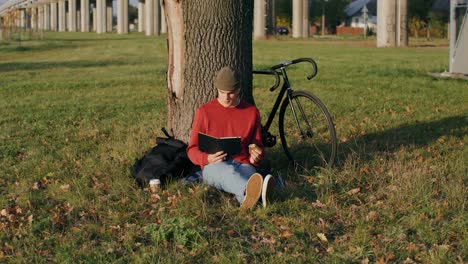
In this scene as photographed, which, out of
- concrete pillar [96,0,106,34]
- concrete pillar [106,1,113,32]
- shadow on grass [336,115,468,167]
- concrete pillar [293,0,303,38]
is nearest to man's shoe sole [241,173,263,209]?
shadow on grass [336,115,468,167]

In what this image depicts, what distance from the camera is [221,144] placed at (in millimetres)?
5574

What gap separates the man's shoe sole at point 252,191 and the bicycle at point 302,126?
1.29 metres

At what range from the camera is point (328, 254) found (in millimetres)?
4367

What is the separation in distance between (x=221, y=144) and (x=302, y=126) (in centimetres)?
148

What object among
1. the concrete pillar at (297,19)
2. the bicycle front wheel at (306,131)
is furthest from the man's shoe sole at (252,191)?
the concrete pillar at (297,19)

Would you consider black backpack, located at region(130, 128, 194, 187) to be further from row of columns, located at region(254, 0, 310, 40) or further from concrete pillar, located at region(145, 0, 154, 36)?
concrete pillar, located at region(145, 0, 154, 36)

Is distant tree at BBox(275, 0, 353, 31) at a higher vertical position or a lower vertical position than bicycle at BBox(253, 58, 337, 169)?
higher

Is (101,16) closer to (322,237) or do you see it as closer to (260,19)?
(260,19)

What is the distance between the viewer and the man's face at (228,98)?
5.70 meters

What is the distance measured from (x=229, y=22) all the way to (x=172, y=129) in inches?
49.8

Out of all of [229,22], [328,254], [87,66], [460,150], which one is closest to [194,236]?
[328,254]

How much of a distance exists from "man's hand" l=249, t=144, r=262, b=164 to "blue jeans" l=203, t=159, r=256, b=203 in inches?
2.4

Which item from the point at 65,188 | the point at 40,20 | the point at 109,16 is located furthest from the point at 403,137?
the point at 40,20

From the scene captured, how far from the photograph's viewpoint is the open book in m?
5.56
